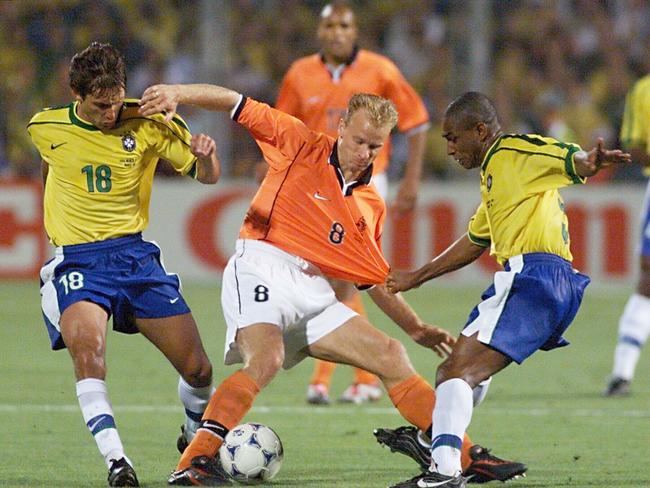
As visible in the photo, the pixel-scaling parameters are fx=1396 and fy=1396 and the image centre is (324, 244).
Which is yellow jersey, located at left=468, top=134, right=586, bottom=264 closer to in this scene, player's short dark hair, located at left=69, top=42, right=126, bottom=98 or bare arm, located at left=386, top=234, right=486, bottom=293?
bare arm, located at left=386, top=234, right=486, bottom=293

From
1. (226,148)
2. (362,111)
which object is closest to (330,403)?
(362,111)

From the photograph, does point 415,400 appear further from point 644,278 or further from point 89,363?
point 644,278

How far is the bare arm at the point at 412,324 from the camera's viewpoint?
654cm

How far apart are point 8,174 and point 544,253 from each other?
35.9 feet

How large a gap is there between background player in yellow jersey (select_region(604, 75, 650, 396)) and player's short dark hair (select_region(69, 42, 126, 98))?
14.8 ft

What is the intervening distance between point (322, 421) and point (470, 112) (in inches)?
109

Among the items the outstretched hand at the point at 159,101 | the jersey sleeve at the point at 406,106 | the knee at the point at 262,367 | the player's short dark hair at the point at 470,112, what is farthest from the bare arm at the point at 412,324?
the jersey sleeve at the point at 406,106

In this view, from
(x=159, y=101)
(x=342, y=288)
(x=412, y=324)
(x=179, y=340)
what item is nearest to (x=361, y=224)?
(x=342, y=288)

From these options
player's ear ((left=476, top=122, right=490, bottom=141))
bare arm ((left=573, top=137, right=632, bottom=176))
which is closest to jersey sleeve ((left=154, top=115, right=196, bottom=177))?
player's ear ((left=476, top=122, right=490, bottom=141))

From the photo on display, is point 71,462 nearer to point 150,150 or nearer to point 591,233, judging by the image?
point 150,150

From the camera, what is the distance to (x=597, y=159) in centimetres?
559

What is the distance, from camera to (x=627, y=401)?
9.16 m

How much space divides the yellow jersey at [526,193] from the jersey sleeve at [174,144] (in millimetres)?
1426

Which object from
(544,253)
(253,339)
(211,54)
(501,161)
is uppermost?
(211,54)
